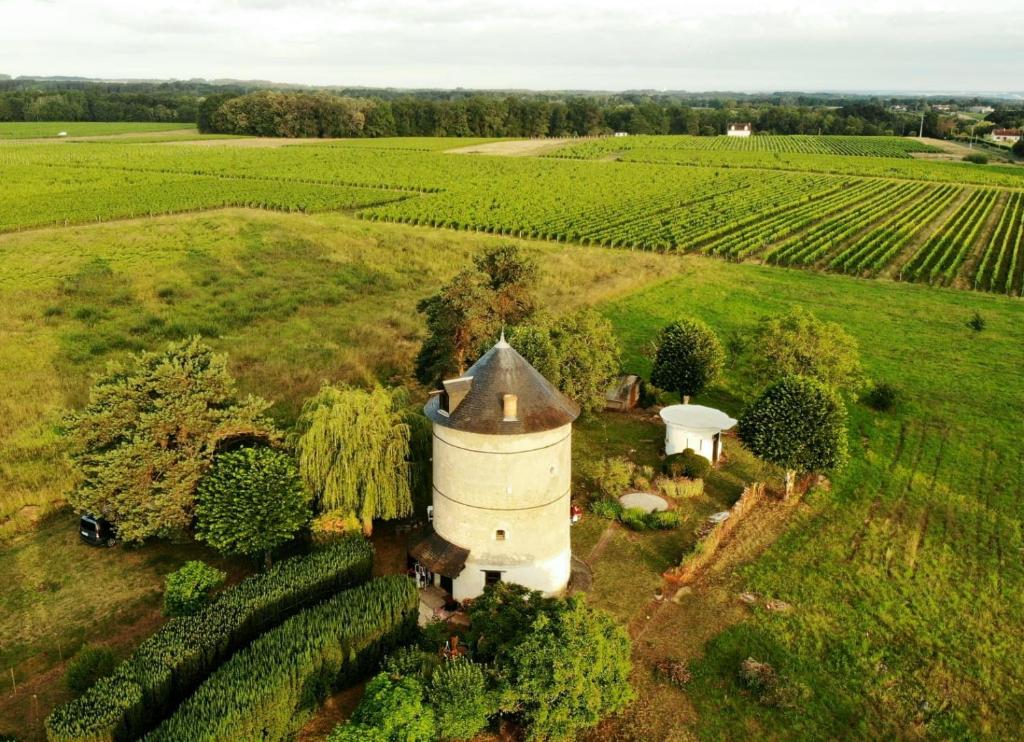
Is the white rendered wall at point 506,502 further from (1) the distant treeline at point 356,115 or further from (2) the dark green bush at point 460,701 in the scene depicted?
(1) the distant treeline at point 356,115

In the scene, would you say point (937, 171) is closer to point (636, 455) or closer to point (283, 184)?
point (283, 184)

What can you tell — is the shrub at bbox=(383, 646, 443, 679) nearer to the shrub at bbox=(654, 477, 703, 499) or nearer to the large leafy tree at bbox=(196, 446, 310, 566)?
the large leafy tree at bbox=(196, 446, 310, 566)

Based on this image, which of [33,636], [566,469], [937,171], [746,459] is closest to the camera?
[33,636]

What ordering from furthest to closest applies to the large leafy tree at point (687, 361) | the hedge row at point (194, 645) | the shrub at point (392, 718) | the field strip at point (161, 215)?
the field strip at point (161, 215)
the large leafy tree at point (687, 361)
the hedge row at point (194, 645)
the shrub at point (392, 718)

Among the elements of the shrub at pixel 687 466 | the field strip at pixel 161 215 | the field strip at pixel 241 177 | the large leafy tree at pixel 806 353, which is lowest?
the shrub at pixel 687 466

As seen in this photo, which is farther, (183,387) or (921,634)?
(183,387)

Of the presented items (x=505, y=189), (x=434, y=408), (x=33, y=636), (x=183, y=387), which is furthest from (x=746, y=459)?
(x=505, y=189)

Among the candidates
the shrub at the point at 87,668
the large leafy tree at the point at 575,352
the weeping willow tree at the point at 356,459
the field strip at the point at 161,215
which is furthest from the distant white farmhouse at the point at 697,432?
the field strip at the point at 161,215
